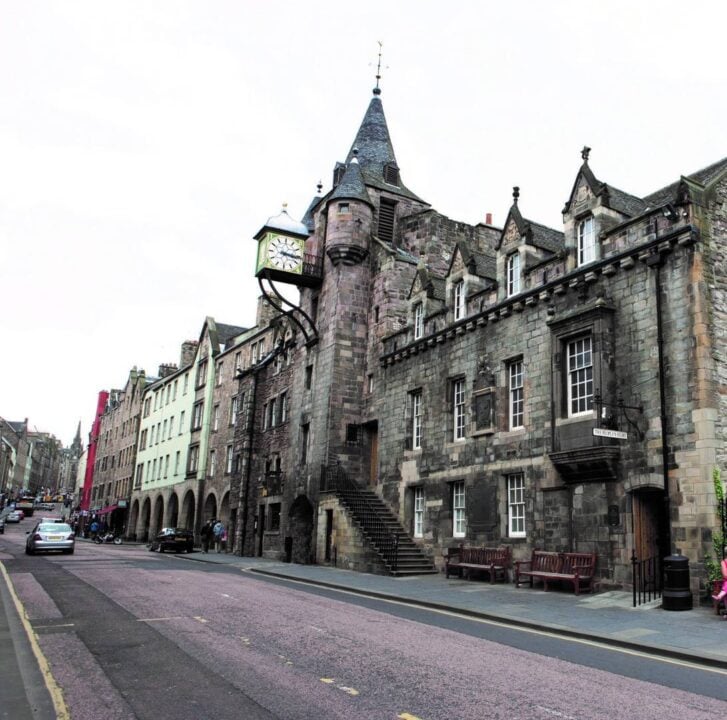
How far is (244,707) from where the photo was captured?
6.16m

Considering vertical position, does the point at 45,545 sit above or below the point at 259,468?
below

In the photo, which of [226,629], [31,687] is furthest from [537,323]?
[31,687]

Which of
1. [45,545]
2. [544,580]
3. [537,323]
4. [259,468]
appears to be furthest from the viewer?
[259,468]

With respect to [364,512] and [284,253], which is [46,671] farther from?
[284,253]

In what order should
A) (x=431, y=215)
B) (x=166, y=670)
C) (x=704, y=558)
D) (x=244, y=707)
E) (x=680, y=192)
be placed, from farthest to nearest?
(x=431, y=215), (x=680, y=192), (x=704, y=558), (x=166, y=670), (x=244, y=707)

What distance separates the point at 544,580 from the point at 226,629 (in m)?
9.34

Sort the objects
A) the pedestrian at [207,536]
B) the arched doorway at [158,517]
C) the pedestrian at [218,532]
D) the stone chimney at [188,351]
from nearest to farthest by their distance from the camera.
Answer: the pedestrian at [218,532], the pedestrian at [207,536], the arched doorway at [158,517], the stone chimney at [188,351]

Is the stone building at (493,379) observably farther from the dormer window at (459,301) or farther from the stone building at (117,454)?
the stone building at (117,454)

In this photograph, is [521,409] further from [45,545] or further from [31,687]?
[45,545]

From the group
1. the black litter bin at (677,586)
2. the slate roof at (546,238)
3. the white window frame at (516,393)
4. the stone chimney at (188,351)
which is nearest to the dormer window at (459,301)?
the slate roof at (546,238)

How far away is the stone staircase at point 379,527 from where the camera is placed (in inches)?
867

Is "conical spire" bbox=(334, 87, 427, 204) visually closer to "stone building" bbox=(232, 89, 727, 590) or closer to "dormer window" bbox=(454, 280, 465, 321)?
"stone building" bbox=(232, 89, 727, 590)

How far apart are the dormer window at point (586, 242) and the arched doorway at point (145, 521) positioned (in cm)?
4692

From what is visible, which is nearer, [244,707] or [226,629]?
[244,707]
